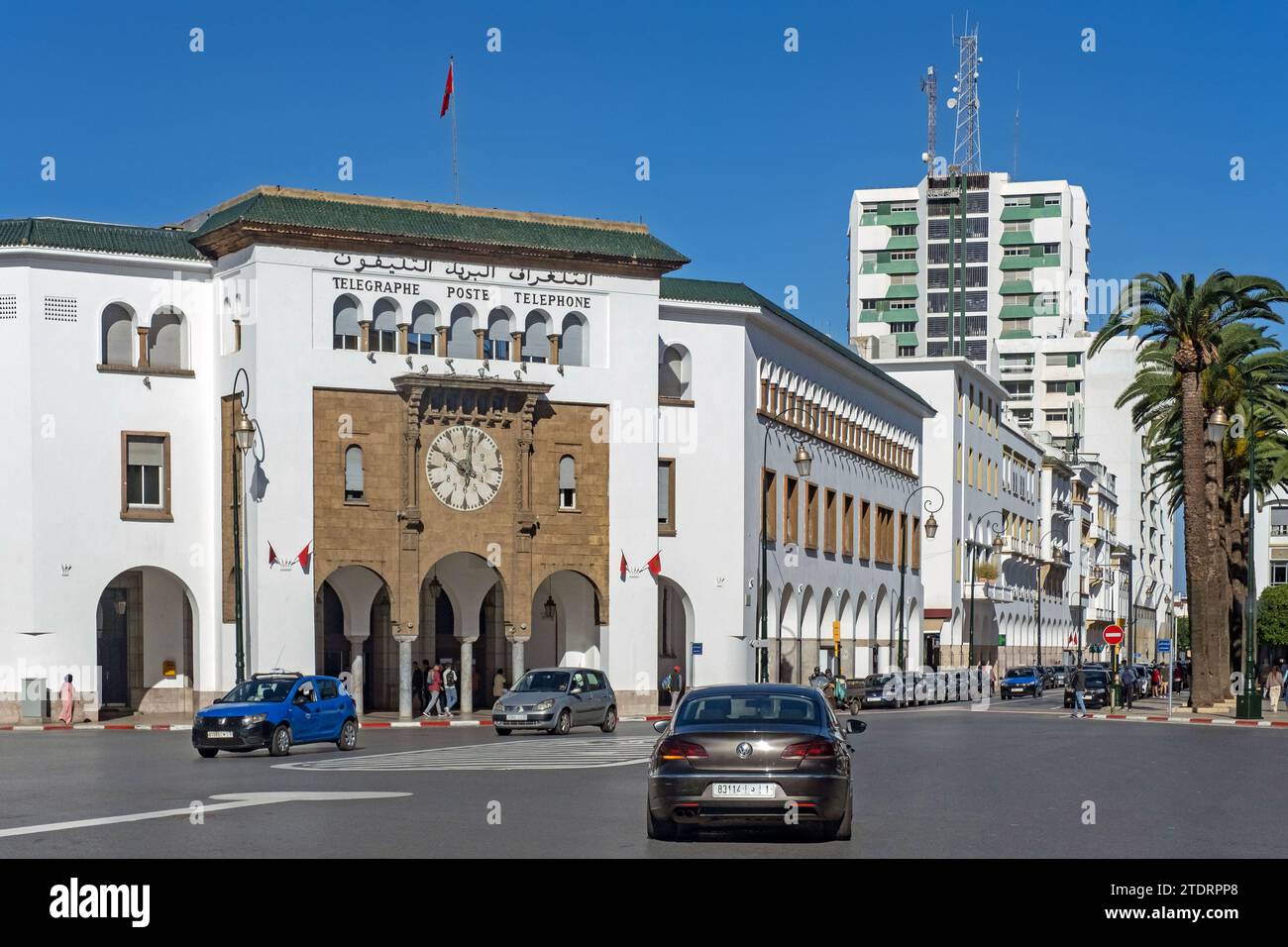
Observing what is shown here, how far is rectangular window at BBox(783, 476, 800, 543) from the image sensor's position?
65188 millimetres

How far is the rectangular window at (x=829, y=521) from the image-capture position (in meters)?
72.3

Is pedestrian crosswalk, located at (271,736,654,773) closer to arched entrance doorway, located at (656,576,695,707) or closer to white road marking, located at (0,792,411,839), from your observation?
white road marking, located at (0,792,411,839)

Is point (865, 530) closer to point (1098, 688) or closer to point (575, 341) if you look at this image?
point (1098, 688)

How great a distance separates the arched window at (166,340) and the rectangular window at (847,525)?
108 feet

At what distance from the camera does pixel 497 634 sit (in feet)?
189

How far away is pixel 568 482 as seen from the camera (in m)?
53.6

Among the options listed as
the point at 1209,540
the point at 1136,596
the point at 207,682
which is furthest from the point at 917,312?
the point at 207,682

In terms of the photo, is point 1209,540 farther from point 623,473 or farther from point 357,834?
point 357,834

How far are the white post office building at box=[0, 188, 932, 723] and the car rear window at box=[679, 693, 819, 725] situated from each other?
28.8m

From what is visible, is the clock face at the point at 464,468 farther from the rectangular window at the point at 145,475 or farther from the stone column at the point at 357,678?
the rectangular window at the point at 145,475

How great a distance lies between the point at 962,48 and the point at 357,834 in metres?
136

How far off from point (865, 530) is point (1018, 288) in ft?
242

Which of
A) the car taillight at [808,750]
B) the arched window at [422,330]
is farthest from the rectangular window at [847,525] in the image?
the car taillight at [808,750]
